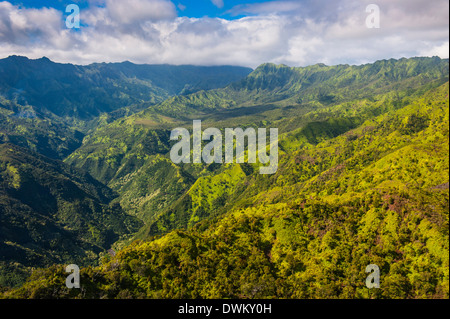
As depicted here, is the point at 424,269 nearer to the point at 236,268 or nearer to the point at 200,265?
the point at 236,268

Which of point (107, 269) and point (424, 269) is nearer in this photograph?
point (424, 269)

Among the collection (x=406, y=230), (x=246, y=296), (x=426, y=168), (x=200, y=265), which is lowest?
Answer: (x=246, y=296)

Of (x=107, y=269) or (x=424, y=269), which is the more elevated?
(x=424, y=269)

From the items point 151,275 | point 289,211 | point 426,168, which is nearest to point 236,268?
point 151,275

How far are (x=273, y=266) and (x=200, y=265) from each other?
79.0 ft

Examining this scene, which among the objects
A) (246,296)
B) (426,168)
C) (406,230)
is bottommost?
(246,296)
